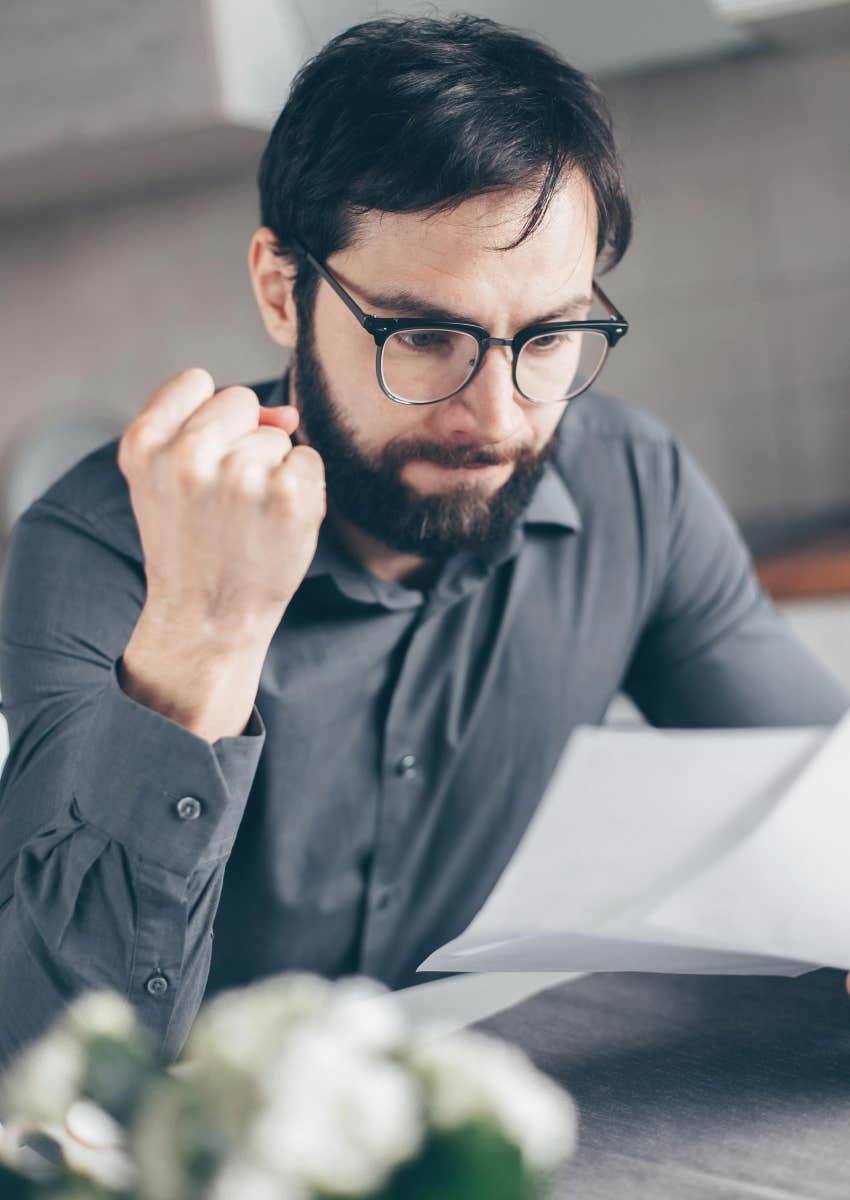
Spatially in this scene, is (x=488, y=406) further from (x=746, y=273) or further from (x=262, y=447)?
(x=746, y=273)

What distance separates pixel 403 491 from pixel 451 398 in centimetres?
9

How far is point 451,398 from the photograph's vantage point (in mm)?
981

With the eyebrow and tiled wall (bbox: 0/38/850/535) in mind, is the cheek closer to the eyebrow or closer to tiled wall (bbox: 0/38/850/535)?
the eyebrow

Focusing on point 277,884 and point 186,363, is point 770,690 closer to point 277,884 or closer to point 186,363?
point 277,884

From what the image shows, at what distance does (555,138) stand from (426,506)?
29cm

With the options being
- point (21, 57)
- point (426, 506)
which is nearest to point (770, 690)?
point (426, 506)

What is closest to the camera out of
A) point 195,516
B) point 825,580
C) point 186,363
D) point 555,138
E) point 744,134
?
point 195,516

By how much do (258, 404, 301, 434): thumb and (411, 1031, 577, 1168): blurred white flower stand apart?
1.52 feet

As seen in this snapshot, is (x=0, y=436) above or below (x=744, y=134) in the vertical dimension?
below

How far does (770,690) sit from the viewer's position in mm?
1220

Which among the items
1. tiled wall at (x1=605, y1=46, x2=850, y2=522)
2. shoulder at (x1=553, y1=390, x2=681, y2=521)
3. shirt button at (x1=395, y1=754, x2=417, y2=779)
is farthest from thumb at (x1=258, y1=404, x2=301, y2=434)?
tiled wall at (x1=605, y1=46, x2=850, y2=522)

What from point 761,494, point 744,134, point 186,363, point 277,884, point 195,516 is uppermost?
point 195,516

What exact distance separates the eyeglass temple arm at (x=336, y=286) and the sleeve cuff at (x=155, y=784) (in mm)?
378

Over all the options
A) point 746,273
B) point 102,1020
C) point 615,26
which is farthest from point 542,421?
point 746,273
